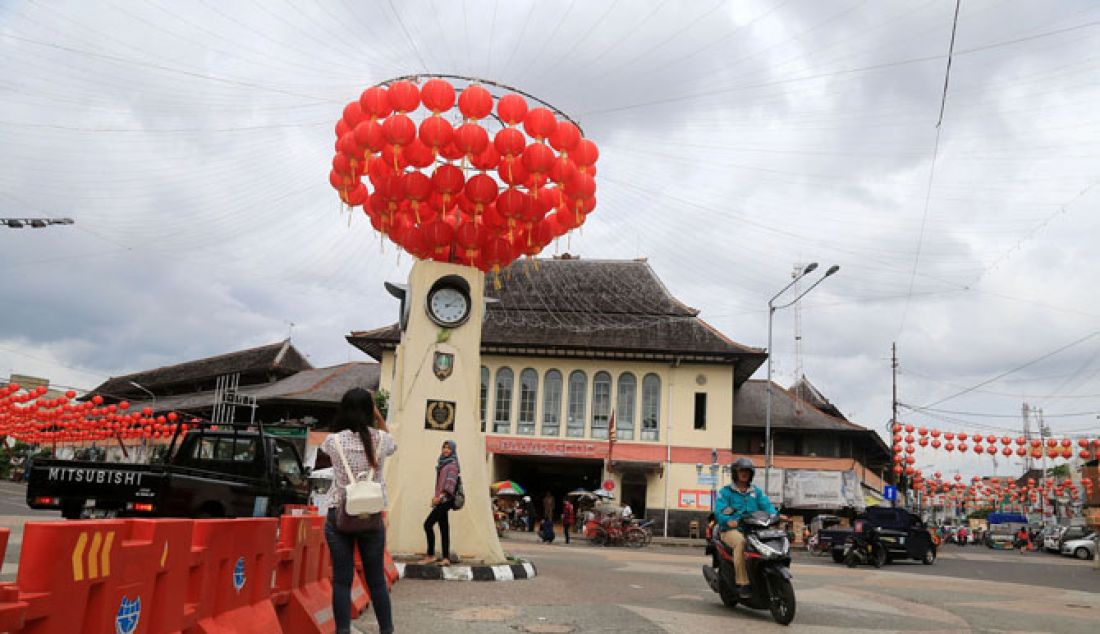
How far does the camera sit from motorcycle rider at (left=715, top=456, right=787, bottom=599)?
29.5ft

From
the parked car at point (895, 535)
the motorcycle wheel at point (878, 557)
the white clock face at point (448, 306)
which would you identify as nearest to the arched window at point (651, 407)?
the parked car at point (895, 535)

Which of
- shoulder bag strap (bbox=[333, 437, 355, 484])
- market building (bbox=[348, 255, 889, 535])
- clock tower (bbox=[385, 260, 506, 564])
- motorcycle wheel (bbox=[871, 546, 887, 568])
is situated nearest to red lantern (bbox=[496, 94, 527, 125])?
clock tower (bbox=[385, 260, 506, 564])

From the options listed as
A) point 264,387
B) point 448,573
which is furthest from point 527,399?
point 448,573

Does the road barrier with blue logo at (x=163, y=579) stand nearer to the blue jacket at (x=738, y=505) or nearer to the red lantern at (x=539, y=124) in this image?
the blue jacket at (x=738, y=505)

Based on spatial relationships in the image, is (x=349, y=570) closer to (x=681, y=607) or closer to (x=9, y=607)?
(x=9, y=607)

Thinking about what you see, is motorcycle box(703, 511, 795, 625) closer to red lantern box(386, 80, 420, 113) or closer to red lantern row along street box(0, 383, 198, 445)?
red lantern box(386, 80, 420, 113)

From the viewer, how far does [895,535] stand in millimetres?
25250

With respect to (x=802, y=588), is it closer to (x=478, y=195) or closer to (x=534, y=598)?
(x=534, y=598)

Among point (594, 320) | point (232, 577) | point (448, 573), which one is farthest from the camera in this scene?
point (594, 320)

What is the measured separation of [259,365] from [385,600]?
49699 mm

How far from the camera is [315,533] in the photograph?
22.8 ft

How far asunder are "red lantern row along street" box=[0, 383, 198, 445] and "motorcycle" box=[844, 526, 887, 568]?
24.6m

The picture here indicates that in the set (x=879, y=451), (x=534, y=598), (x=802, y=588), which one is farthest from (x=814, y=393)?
(x=534, y=598)

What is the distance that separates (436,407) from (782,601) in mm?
5928
